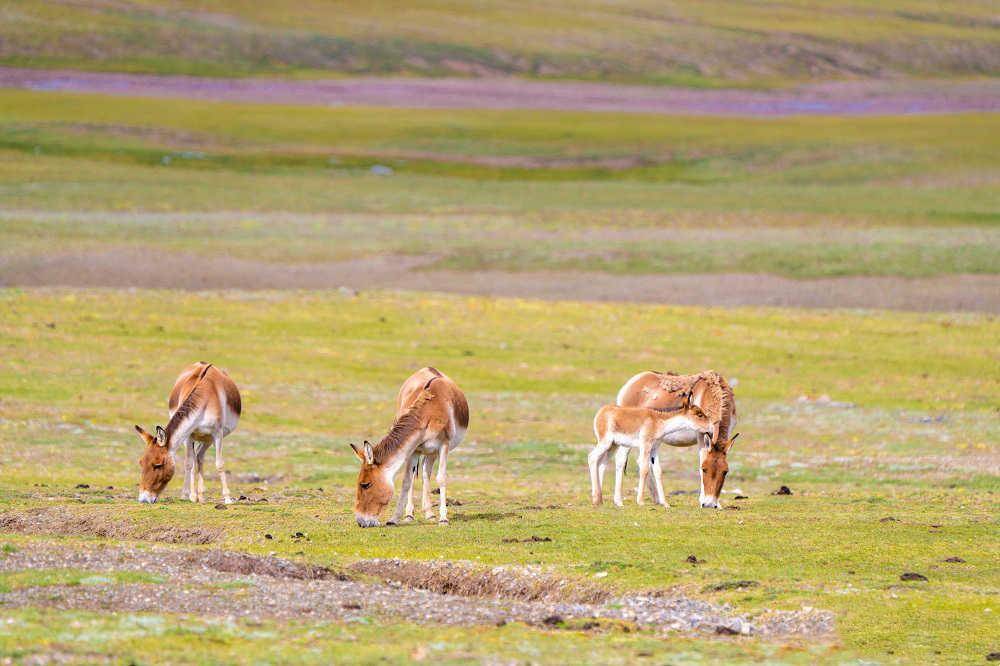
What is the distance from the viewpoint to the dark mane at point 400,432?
70.0 feet

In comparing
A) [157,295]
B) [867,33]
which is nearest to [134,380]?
[157,295]

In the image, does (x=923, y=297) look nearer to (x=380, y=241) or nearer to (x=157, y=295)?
(x=380, y=241)

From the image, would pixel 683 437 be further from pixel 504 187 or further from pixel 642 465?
pixel 504 187

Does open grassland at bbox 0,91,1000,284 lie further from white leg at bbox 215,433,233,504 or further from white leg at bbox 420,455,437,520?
white leg at bbox 420,455,437,520

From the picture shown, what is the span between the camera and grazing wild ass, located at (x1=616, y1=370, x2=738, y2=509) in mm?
23766

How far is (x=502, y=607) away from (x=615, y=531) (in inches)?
161

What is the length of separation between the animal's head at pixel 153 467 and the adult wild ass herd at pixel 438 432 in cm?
2

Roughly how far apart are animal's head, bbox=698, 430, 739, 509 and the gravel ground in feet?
18.9

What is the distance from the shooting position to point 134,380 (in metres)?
39.1

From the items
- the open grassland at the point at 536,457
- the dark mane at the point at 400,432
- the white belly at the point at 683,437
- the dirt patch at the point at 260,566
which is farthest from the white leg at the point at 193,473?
the white belly at the point at 683,437

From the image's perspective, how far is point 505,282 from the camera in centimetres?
5956

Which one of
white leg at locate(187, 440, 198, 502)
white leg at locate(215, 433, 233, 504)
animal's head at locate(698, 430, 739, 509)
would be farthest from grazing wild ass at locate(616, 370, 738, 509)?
white leg at locate(187, 440, 198, 502)

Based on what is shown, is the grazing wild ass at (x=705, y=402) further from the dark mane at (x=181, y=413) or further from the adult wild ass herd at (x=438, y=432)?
the dark mane at (x=181, y=413)

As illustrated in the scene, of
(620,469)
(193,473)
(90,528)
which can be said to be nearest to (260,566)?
(90,528)
